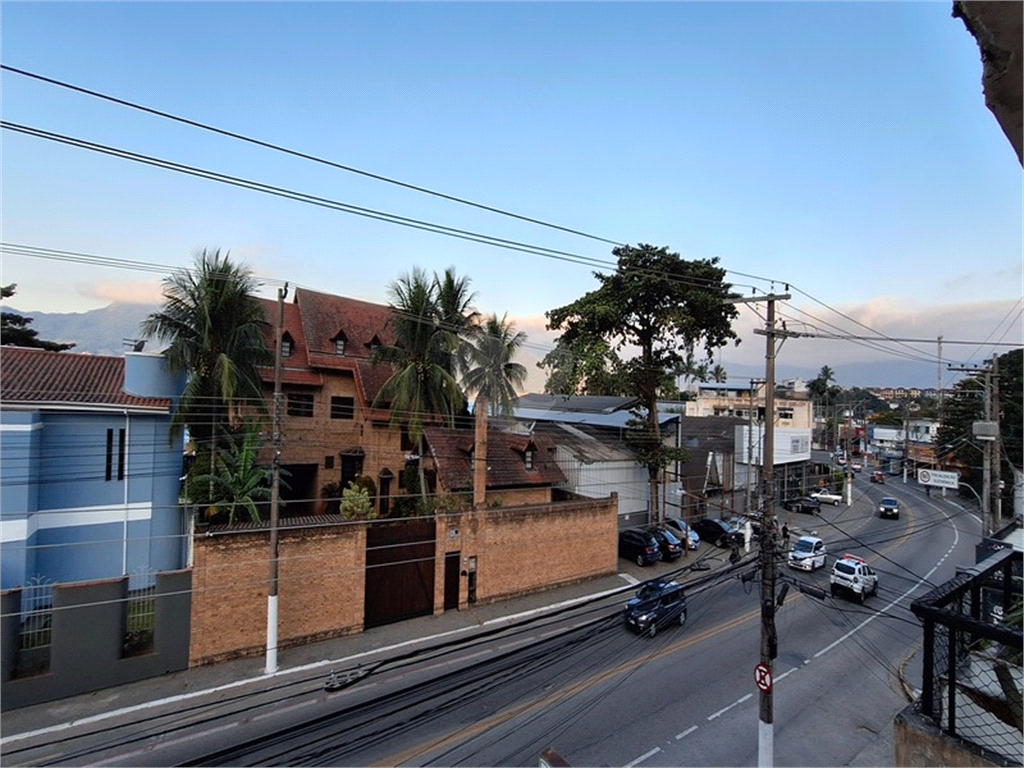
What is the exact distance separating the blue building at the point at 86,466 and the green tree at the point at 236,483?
1.31 m

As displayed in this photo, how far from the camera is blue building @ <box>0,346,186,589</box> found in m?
13.2

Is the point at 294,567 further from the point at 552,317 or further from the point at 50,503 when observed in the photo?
the point at 552,317

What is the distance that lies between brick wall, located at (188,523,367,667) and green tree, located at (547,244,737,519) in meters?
13.6

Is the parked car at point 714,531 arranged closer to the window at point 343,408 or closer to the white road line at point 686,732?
the white road line at point 686,732

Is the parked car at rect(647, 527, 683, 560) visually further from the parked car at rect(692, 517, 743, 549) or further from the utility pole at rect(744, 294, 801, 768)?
the utility pole at rect(744, 294, 801, 768)

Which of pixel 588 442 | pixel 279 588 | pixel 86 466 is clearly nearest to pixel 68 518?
pixel 86 466

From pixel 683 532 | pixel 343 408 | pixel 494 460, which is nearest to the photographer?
pixel 494 460

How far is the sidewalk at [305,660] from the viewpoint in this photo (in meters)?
10.4

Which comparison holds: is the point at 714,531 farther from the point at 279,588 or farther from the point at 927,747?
the point at 927,747

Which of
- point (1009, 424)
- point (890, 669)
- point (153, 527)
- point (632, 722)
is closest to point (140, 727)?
point (153, 527)

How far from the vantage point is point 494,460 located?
66.1ft

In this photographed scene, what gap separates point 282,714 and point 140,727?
8.55 ft

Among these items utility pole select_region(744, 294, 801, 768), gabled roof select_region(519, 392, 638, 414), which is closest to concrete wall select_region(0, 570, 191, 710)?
utility pole select_region(744, 294, 801, 768)

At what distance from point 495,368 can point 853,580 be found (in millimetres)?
15092
